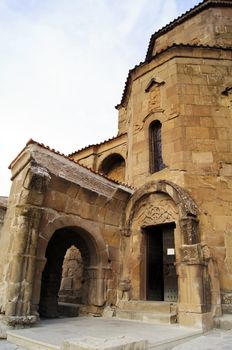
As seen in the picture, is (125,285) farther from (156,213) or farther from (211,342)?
(211,342)

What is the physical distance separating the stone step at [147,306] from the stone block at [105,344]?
2.62m

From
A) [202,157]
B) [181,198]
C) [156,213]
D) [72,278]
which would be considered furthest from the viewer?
[72,278]

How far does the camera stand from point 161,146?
849cm

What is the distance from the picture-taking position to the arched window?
848 cm

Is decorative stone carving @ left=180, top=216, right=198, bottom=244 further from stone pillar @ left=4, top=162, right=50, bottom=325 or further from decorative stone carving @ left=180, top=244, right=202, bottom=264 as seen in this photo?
stone pillar @ left=4, top=162, right=50, bottom=325

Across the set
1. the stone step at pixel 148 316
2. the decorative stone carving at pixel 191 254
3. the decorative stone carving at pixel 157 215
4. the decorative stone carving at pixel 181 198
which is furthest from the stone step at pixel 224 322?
the decorative stone carving at pixel 157 215

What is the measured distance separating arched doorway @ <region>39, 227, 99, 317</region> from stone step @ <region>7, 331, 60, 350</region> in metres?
2.78

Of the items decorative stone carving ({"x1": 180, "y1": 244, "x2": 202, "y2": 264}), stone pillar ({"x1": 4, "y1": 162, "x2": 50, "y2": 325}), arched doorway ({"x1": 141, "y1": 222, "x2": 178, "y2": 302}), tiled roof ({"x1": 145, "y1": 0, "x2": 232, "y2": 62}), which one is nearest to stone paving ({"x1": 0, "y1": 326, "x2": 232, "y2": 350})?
stone pillar ({"x1": 4, "y1": 162, "x2": 50, "y2": 325})

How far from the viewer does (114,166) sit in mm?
12672

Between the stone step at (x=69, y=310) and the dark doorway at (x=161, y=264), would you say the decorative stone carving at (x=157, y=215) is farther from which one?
the stone step at (x=69, y=310)

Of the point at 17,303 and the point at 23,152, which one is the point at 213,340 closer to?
the point at 17,303

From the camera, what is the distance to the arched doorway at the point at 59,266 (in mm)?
7277

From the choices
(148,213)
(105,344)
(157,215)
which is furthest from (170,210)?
(105,344)

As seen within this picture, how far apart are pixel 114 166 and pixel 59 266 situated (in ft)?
17.5
